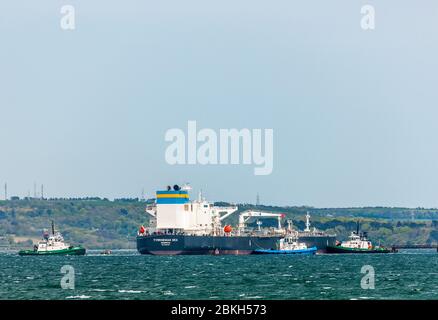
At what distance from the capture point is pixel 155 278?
111 m

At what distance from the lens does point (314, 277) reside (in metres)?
114
